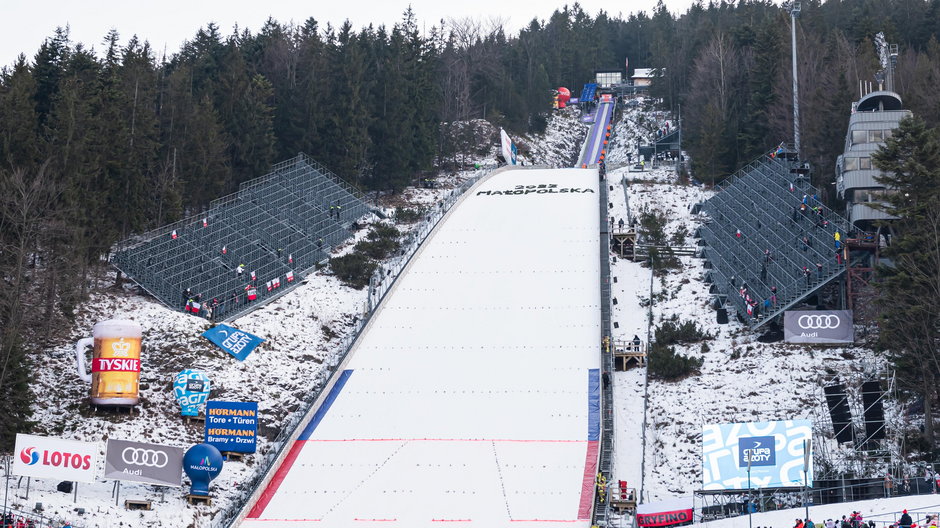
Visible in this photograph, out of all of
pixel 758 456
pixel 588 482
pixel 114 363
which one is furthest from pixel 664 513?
pixel 114 363

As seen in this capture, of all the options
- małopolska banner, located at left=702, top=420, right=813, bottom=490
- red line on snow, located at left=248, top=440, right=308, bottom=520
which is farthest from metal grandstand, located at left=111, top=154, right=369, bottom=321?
małopolska banner, located at left=702, top=420, right=813, bottom=490

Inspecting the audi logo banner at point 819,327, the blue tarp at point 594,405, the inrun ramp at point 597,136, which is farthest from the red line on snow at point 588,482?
the inrun ramp at point 597,136

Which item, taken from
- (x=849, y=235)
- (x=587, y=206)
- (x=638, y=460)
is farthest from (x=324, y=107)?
(x=638, y=460)

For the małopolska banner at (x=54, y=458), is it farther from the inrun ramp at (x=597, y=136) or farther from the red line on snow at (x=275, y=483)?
the inrun ramp at (x=597, y=136)

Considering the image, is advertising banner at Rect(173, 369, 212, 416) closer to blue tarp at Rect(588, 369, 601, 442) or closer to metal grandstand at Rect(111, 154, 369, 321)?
metal grandstand at Rect(111, 154, 369, 321)

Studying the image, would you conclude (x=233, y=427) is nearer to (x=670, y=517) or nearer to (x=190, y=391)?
(x=190, y=391)

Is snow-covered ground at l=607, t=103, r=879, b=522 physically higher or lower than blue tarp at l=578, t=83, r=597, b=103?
lower

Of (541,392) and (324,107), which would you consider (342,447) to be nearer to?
(541,392)
